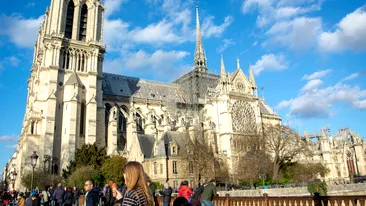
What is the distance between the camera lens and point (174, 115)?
54.1 m

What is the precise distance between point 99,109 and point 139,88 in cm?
1290

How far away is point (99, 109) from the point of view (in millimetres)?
45656

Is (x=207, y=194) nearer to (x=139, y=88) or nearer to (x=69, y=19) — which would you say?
(x=69, y=19)

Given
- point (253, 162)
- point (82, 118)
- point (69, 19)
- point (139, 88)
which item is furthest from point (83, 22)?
point (253, 162)

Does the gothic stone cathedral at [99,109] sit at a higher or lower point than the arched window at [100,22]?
lower

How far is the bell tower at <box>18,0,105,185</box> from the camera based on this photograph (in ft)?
131

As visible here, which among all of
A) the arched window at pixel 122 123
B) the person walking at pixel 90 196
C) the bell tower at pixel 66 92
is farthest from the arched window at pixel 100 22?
the person walking at pixel 90 196

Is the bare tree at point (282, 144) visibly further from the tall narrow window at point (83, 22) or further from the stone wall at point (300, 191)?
the tall narrow window at point (83, 22)

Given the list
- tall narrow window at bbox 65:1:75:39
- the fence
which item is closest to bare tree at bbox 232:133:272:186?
the fence

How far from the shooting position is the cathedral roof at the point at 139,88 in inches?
2099

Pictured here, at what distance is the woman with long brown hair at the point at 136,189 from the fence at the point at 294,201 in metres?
7.52

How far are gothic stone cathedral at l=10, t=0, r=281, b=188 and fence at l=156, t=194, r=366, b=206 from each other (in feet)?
74.4

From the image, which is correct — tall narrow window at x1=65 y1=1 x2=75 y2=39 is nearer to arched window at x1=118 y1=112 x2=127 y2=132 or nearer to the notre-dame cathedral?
the notre-dame cathedral

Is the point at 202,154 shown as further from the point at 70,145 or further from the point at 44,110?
the point at 44,110
